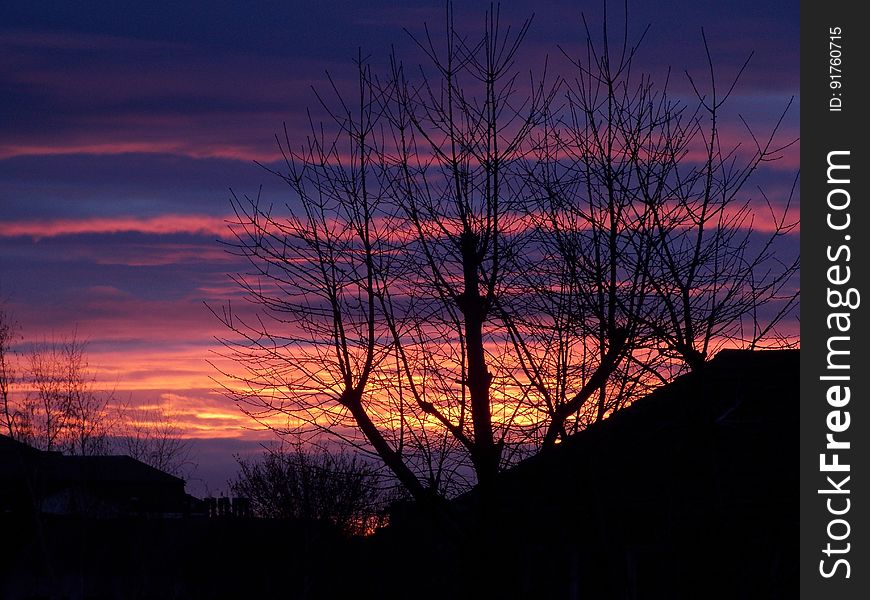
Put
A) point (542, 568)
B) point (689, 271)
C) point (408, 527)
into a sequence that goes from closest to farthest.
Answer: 1. point (689, 271)
2. point (542, 568)
3. point (408, 527)

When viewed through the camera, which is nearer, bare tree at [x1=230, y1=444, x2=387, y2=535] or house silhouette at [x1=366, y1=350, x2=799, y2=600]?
house silhouette at [x1=366, y1=350, x2=799, y2=600]

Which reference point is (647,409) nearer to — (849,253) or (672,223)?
(672,223)

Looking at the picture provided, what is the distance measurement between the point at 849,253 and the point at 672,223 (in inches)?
89.7

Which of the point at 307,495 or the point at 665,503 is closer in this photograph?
the point at 665,503

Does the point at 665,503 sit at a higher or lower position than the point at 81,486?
lower

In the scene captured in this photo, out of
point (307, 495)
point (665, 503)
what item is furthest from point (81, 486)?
point (665, 503)

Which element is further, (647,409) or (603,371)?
(647,409)

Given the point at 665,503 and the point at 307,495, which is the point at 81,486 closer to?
the point at 307,495

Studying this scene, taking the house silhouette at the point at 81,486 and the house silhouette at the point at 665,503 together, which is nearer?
the house silhouette at the point at 665,503

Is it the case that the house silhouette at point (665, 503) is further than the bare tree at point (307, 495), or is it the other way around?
the bare tree at point (307, 495)

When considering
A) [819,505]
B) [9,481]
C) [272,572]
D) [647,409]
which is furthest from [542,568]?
[9,481]

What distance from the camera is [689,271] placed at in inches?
359

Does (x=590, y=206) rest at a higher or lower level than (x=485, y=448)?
higher

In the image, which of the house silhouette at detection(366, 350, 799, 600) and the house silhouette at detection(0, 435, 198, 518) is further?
the house silhouette at detection(0, 435, 198, 518)
